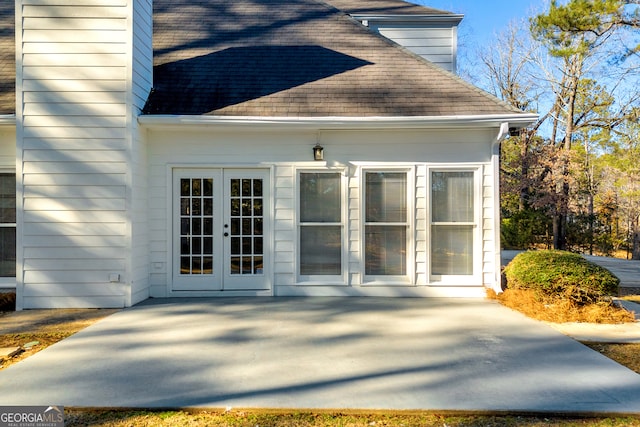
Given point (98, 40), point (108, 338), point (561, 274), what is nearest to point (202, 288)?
point (108, 338)

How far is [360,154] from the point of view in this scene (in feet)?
22.3

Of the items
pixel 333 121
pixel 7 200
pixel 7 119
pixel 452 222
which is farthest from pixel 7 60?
pixel 452 222

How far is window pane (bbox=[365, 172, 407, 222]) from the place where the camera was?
22.5 ft

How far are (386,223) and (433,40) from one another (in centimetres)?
470

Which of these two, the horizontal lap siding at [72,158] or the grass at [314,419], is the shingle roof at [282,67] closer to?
the horizontal lap siding at [72,158]

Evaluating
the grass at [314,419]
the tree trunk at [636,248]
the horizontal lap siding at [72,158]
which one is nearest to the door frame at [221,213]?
the horizontal lap siding at [72,158]

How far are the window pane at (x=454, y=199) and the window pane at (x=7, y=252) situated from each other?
656 centimetres

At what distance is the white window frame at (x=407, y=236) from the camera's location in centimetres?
678

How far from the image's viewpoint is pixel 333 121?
639cm

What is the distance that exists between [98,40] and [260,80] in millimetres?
2412

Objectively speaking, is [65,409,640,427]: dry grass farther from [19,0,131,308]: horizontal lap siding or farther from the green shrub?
[19,0,131,308]: horizontal lap siding

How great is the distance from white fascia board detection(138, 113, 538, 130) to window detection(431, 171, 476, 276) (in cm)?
84

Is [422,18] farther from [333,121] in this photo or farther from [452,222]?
[452,222]

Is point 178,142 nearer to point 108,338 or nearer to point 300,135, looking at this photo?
point 300,135
